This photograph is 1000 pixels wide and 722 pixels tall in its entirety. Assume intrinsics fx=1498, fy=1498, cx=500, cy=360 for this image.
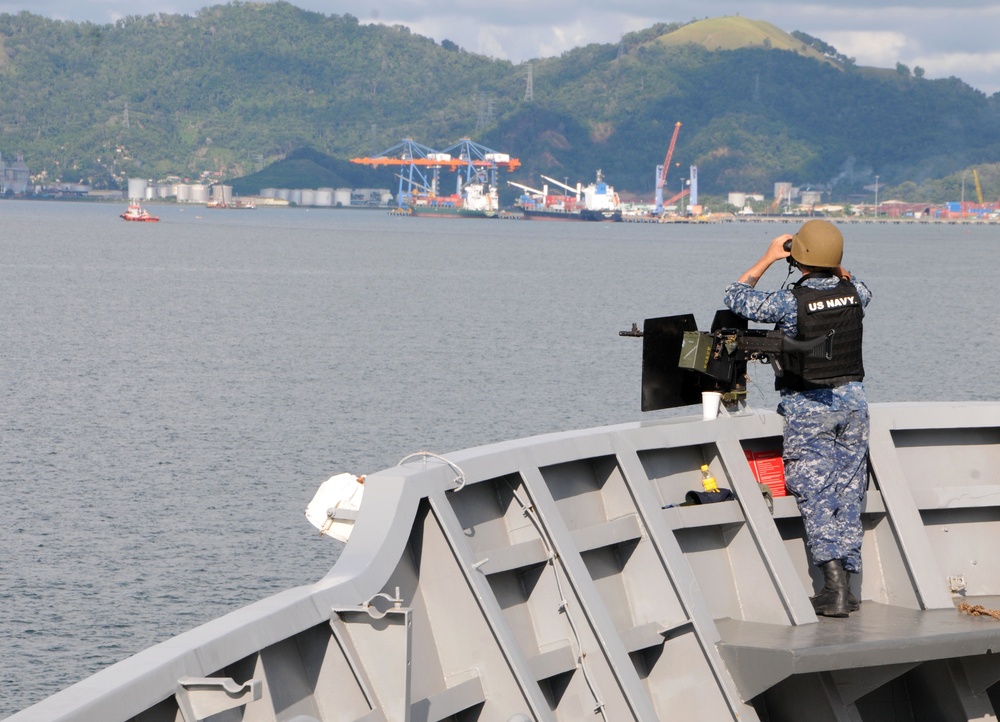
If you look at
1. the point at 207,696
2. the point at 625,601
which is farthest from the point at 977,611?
the point at 207,696

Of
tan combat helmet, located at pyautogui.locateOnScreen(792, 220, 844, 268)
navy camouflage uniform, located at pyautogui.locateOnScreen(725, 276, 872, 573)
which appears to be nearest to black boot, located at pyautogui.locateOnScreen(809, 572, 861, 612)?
navy camouflage uniform, located at pyautogui.locateOnScreen(725, 276, 872, 573)

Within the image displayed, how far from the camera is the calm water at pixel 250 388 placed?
776 inches

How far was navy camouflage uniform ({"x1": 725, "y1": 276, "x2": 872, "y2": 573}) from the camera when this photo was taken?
735 centimetres

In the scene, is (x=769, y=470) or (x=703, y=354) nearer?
(x=703, y=354)

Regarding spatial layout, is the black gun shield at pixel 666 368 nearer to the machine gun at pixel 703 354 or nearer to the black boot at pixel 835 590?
the machine gun at pixel 703 354

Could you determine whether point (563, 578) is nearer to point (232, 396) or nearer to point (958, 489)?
point (958, 489)

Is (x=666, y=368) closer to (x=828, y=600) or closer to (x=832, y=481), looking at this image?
(x=832, y=481)

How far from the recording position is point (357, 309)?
216 feet

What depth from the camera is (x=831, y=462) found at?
7.43m

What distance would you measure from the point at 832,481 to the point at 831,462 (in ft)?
0.31

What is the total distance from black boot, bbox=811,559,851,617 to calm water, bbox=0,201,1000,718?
23.6ft

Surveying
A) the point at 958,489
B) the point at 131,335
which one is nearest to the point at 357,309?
the point at 131,335

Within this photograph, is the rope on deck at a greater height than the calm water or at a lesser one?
greater

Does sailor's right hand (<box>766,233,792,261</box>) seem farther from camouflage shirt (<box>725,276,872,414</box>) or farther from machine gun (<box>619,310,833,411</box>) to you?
machine gun (<box>619,310,833,411</box>)
